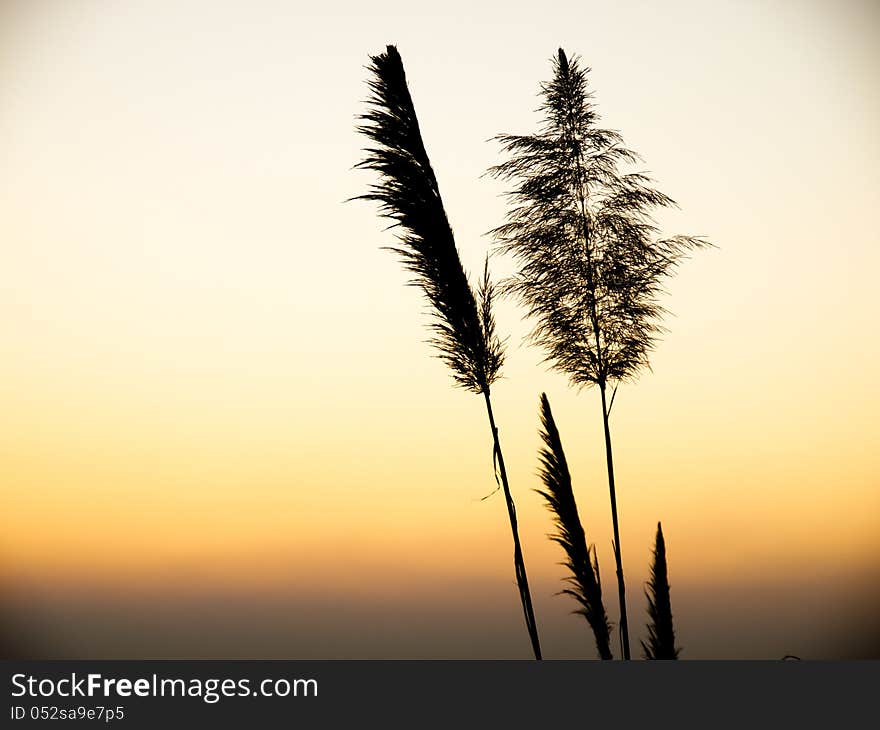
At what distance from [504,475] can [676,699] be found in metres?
1.46

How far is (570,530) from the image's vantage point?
4012mm

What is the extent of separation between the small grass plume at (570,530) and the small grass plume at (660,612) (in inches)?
22.4

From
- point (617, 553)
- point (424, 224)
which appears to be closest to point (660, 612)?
point (617, 553)

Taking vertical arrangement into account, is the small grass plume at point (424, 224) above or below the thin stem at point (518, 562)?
above

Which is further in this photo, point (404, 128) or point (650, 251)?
point (650, 251)

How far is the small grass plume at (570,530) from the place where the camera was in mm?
3998

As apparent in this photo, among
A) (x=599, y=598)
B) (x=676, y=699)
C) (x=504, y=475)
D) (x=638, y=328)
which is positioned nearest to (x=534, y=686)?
(x=676, y=699)

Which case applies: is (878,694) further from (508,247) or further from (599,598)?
(508,247)

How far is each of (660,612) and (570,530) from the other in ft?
2.97

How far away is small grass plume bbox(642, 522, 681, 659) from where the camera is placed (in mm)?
4512

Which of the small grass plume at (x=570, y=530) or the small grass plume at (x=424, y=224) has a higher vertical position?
the small grass plume at (x=424, y=224)

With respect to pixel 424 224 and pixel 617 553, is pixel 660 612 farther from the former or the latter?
pixel 424 224

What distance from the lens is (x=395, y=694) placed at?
238 cm

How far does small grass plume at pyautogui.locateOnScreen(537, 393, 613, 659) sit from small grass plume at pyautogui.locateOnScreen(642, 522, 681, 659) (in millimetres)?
569
